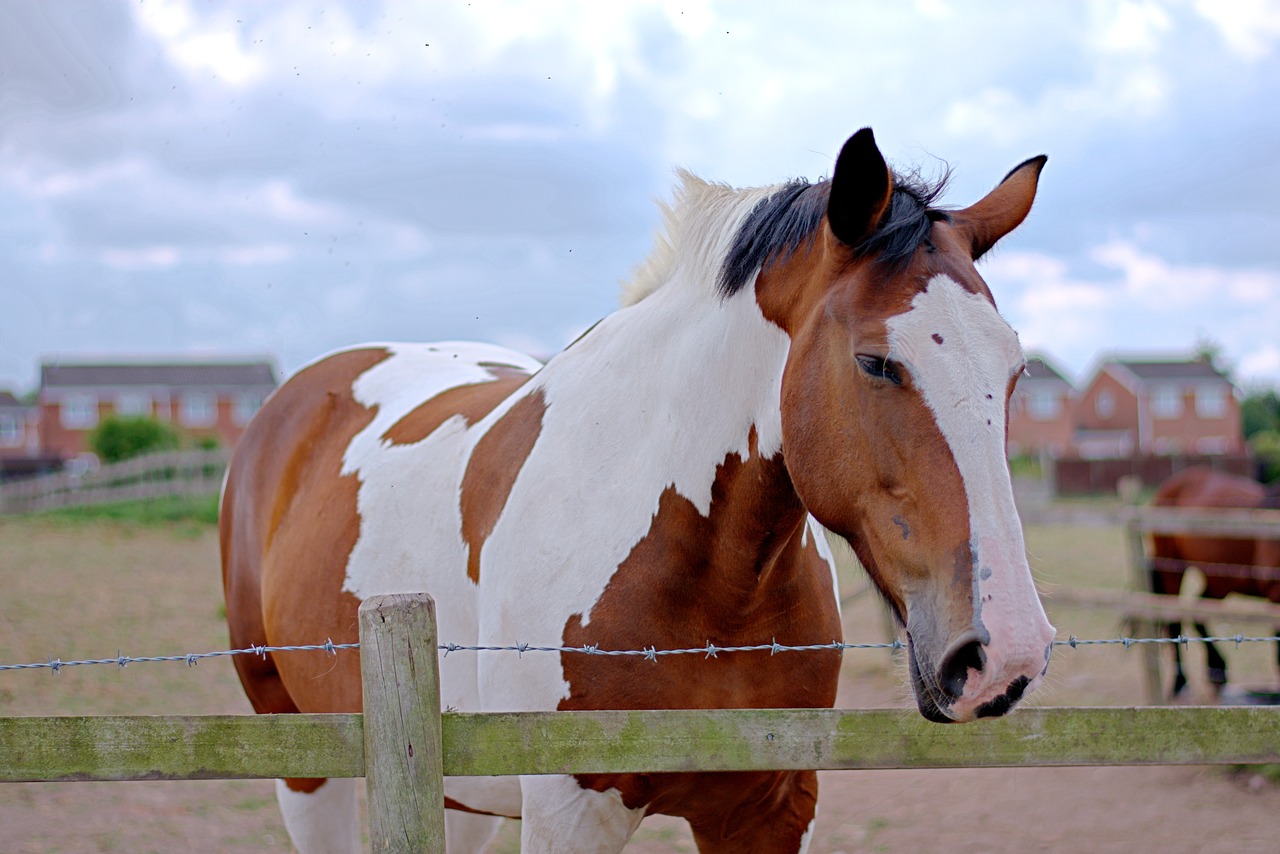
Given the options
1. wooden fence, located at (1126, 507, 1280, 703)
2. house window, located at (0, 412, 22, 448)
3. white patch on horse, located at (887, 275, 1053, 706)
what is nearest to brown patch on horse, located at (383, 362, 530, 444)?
white patch on horse, located at (887, 275, 1053, 706)

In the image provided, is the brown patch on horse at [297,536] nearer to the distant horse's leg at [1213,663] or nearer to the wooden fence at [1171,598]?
the wooden fence at [1171,598]

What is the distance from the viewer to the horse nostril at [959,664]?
178 cm

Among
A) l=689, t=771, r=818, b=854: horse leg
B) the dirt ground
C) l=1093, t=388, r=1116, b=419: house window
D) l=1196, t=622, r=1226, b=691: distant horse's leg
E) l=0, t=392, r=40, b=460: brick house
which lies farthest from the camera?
l=1093, t=388, r=1116, b=419: house window

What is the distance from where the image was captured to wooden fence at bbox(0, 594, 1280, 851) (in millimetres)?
1903

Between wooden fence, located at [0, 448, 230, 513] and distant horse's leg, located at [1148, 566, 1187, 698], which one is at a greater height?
wooden fence, located at [0, 448, 230, 513]

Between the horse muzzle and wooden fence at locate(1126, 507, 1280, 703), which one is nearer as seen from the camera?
the horse muzzle

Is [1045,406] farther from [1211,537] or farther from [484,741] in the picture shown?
[484,741]

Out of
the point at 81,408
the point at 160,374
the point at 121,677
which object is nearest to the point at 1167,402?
the point at 160,374

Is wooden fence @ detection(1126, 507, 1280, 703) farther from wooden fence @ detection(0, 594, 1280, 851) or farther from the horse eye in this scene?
the horse eye

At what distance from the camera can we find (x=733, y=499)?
8.04ft

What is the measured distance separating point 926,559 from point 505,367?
2942 mm

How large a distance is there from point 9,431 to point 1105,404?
60.2m

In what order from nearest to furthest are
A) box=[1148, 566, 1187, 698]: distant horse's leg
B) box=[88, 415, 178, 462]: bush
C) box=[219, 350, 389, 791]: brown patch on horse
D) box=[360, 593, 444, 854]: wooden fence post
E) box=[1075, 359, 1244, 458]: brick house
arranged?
box=[360, 593, 444, 854]: wooden fence post → box=[219, 350, 389, 791]: brown patch on horse → box=[1148, 566, 1187, 698]: distant horse's leg → box=[88, 415, 178, 462]: bush → box=[1075, 359, 1244, 458]: brick house

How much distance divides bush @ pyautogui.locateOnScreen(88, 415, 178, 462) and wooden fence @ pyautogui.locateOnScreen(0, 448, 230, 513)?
262 inches
